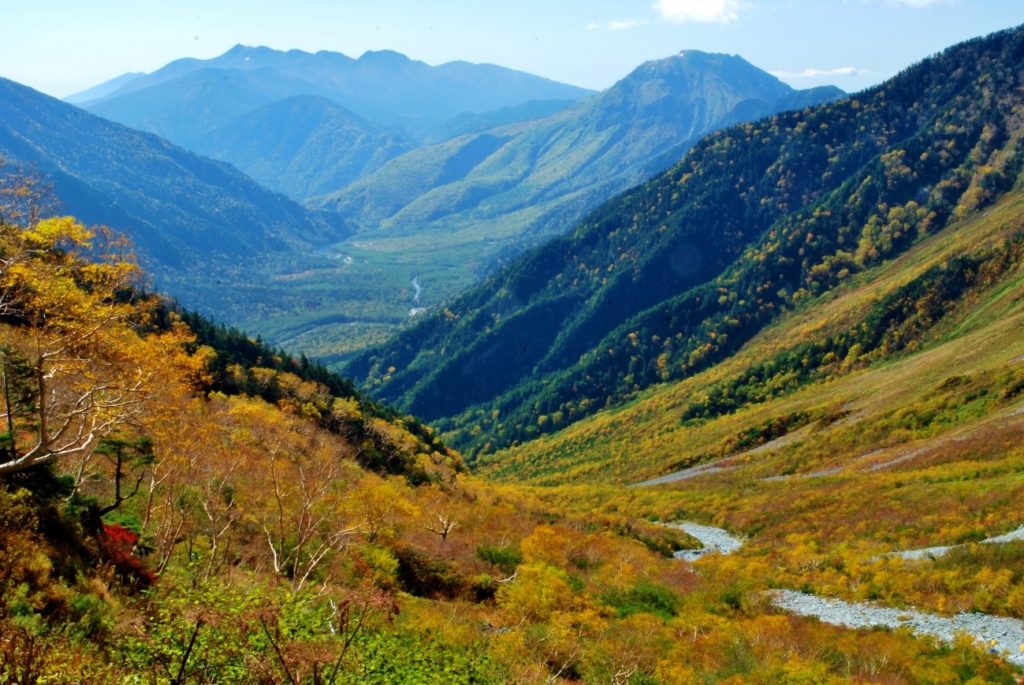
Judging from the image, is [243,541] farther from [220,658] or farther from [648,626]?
[648,626]

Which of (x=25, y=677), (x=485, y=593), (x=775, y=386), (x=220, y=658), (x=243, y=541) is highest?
(x=25, y=677)

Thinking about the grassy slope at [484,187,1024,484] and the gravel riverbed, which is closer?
the gravel riverbed

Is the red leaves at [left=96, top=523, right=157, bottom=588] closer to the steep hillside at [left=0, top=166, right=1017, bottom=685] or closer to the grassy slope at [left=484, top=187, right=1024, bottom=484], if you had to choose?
the steep hillside at [left=0, top=166, right=1017, bottom=685]

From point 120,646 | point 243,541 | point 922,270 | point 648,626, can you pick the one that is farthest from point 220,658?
point 922,270

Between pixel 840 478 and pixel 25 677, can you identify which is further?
pixel 840 478

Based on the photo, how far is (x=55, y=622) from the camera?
16281 mm

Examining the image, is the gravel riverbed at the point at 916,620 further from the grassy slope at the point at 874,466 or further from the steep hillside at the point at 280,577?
the steep hillside at the point at 280,577

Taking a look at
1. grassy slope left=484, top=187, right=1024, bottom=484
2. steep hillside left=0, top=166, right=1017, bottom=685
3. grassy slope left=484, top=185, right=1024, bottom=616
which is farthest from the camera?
grassy slope left=484, top=187, right=1024, bottom=484

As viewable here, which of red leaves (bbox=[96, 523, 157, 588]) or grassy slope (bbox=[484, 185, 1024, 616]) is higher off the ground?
red leaves (bbox=[96, 523, 157, 588])

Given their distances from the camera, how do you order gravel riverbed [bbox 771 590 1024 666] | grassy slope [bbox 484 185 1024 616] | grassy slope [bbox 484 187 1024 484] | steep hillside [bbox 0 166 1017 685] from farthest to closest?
grassy slope [bbox 484 187 1024 484], grassy slope [bbox 484 185 1024 616], gravel riverbed [bbox 771 590 1024 666], steep hillside [bbox 0 166 1017 685]

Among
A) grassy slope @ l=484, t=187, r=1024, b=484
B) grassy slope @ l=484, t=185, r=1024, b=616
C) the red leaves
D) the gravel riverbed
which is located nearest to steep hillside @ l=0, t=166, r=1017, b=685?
the red leaves

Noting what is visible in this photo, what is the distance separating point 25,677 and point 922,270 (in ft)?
591

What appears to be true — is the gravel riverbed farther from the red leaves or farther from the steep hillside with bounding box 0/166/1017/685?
the red leaves

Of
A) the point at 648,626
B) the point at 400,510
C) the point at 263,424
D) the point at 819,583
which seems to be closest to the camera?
the point at 648,626
